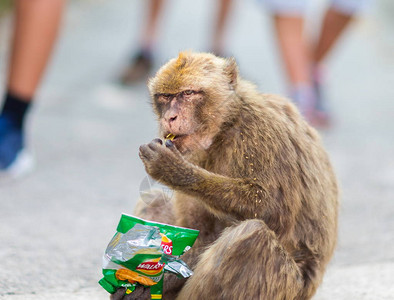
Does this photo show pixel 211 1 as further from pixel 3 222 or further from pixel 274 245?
pixel 274 245

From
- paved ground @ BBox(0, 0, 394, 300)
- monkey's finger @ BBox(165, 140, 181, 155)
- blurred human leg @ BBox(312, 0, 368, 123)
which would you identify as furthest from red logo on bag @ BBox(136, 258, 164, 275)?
blurred human leg @ BBox(312, 0, 368, 123)

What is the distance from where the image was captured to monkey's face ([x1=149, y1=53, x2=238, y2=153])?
3.00 metres

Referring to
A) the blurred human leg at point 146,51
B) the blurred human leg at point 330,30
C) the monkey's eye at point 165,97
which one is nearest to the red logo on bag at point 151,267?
the monkey's eye at point 165,97

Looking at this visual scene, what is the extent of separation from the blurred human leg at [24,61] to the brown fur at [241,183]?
1.99m

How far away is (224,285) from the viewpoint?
8.83 ft

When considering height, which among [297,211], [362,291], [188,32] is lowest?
[362,291]

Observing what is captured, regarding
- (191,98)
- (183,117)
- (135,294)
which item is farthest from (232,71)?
(135,294)

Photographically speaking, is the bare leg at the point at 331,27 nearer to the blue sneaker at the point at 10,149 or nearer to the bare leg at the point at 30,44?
the bare leg at the point at 30,44

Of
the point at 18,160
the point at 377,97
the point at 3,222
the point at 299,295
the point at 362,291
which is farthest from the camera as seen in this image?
the point at 377,97

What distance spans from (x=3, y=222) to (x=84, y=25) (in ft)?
20.1

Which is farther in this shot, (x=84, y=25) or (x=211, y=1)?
(x=211, y=1)

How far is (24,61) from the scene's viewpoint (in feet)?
16.3

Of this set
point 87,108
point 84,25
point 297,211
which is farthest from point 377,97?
point 297,211

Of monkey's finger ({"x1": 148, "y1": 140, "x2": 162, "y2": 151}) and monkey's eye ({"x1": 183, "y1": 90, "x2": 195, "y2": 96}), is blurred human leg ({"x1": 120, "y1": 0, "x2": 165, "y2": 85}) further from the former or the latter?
monkey's finger ({"x1": 148, "y1": 140, "x2": 162, "y2": 151})
